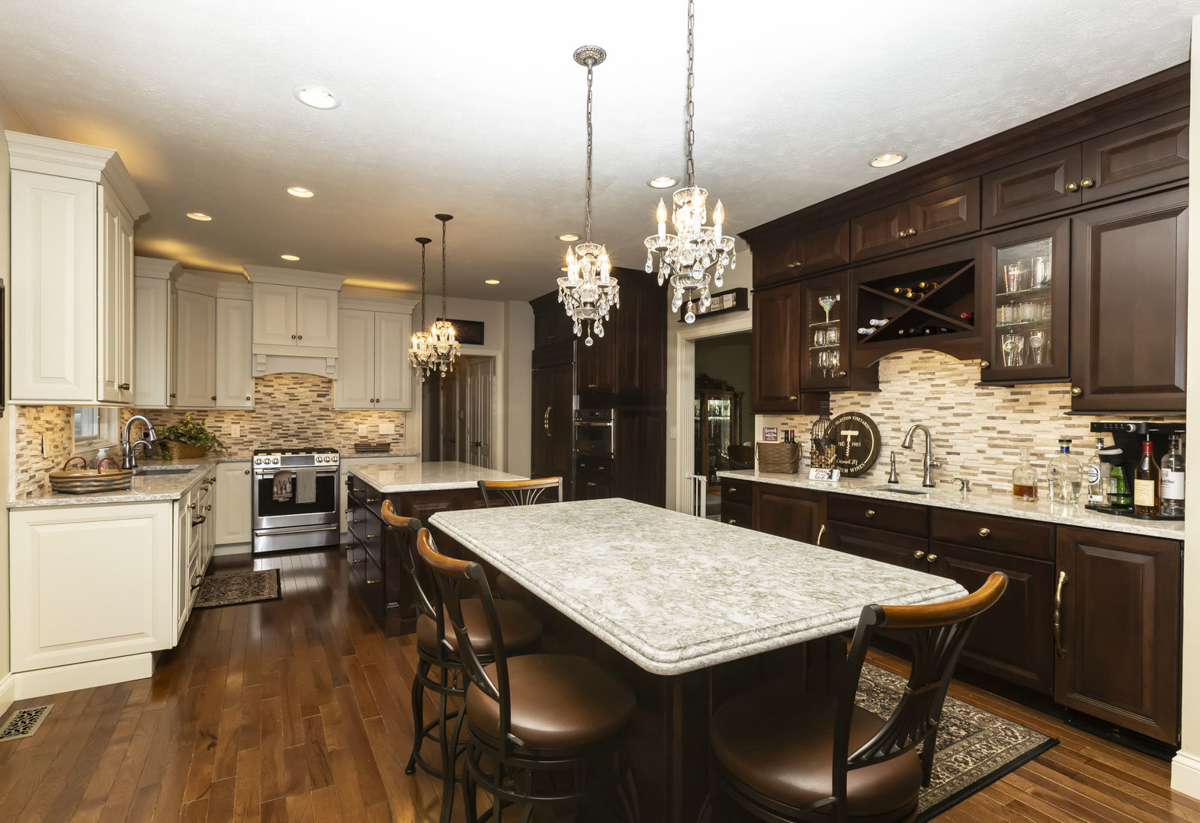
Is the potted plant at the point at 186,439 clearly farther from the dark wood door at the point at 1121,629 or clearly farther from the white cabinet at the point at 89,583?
the dark wood door at the point at 1121,629

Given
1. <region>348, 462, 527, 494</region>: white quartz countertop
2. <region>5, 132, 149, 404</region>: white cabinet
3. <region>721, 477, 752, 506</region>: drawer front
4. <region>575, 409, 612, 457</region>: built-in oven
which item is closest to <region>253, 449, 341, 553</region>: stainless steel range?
<region>348, 462, 527, 494</region>: white quartz countertop

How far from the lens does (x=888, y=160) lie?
3180 mm

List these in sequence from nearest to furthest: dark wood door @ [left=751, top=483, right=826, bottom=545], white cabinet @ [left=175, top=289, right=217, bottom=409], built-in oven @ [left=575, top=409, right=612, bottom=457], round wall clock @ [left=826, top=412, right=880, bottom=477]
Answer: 1. dark wood door @ [left=751, top=483, right=826, bottom=545]
2. round wall clock @ [left=826, top=412, right=880, bottom=477]
3. white cabinet @ [left=175, top=289, right=217, bottom=409]
4. built-in oven @ [left=575, top=409, right=612, bottom=457]

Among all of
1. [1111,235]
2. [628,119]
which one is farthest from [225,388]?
[1111,235]

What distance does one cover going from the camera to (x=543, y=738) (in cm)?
133

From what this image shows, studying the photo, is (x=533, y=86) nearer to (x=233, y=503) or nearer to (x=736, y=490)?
(x=736, y=490)

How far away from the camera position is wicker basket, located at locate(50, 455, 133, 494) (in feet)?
9.63

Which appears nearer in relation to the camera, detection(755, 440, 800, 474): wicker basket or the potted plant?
detection(755, 440, 800, 474): wicker basket

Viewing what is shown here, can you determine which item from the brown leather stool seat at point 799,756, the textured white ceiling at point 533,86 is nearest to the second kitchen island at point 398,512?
the textured white ceiling at point 533,86

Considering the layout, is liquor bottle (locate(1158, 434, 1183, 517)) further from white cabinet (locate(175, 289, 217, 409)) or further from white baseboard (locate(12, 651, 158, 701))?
white cabinet (locate(175, 289, 217, 409))

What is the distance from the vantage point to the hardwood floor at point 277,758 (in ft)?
6.50

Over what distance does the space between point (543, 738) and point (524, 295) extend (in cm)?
579

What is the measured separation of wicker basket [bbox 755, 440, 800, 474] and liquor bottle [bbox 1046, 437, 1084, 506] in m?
1.58

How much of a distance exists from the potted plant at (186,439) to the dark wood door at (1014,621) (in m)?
5.96
